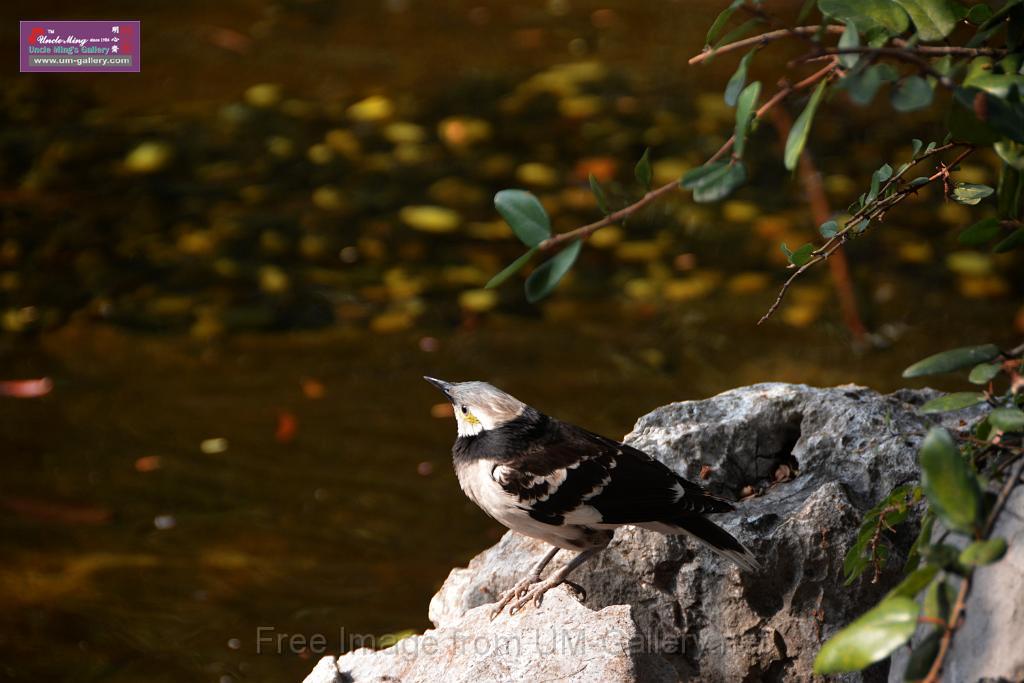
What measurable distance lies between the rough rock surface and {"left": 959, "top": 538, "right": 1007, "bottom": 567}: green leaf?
98cm

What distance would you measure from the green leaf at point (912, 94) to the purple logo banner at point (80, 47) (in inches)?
255

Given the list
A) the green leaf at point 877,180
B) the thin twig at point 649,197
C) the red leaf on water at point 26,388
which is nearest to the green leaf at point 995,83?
the thin twig at point 649,197

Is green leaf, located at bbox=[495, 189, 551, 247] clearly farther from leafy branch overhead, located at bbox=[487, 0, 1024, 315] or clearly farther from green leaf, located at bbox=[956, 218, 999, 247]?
green leaf, located at bbox=[956, 218, 999, 247]

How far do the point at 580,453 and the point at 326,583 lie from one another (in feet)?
5.45

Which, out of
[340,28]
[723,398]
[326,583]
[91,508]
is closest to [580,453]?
[723,398]

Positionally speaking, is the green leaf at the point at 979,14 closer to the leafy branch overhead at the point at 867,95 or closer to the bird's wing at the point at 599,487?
the leafy branch overhead at the point at 867,95

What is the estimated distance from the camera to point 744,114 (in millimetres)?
1762

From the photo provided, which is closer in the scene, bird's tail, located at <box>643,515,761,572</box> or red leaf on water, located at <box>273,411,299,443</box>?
bird's tail, located at <box>643,515,761,572</box>

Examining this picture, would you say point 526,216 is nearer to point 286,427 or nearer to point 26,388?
point 286,427

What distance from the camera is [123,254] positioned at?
20.2 feet

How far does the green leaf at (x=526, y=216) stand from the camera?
1816mm

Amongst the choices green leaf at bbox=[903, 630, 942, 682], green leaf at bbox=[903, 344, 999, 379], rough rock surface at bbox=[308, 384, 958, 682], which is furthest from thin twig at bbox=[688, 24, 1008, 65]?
rough rock surface at bbox=[308, 384, 958, 682]

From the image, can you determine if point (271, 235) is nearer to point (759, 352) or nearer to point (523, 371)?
point (523, 371)

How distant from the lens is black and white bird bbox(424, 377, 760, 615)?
2619 mm
